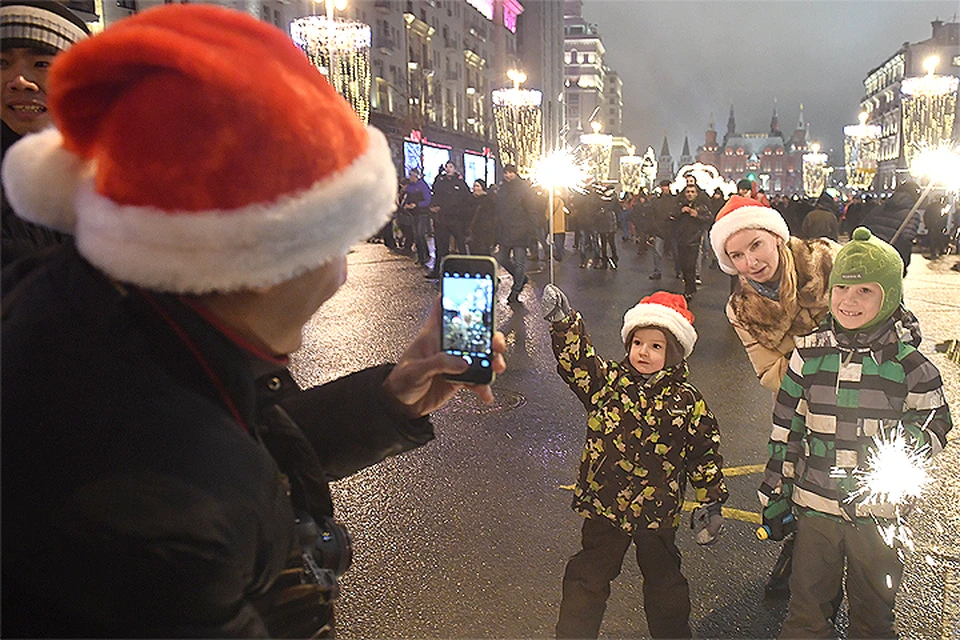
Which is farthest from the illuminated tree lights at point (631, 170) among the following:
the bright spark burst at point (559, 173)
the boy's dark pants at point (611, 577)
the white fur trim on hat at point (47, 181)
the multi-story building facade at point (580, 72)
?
the white fur trim on hat at point (47, 181)

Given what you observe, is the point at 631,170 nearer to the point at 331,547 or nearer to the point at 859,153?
the point at 859,153

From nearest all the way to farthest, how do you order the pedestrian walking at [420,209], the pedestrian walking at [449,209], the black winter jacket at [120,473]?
the black winter jacket at [120,473], the pedestrian walking at [449,209], the pedestrian walking at [420,209]

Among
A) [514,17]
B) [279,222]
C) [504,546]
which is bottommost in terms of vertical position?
[504,546]

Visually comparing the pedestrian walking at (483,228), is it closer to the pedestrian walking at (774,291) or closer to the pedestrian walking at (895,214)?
the pedestrian walking at (895,214)

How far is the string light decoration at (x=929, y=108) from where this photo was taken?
25008 millimetres

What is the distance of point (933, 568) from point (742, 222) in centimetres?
191

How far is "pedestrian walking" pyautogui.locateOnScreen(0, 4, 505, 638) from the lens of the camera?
2.92 ft

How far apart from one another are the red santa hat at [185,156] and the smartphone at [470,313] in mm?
588

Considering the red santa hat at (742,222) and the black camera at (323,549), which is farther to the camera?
the red santa hat at (742,222)

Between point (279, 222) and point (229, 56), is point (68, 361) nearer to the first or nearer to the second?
point (279, 222)

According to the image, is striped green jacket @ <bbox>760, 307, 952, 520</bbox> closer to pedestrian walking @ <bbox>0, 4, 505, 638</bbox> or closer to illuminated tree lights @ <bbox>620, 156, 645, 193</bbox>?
pedestrian walking @ <bbox>0, 4, 505, 638</bbox>

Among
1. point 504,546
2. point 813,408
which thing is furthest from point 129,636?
point 504,546

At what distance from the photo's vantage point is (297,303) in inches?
47.1

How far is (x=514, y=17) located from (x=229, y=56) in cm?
7927
